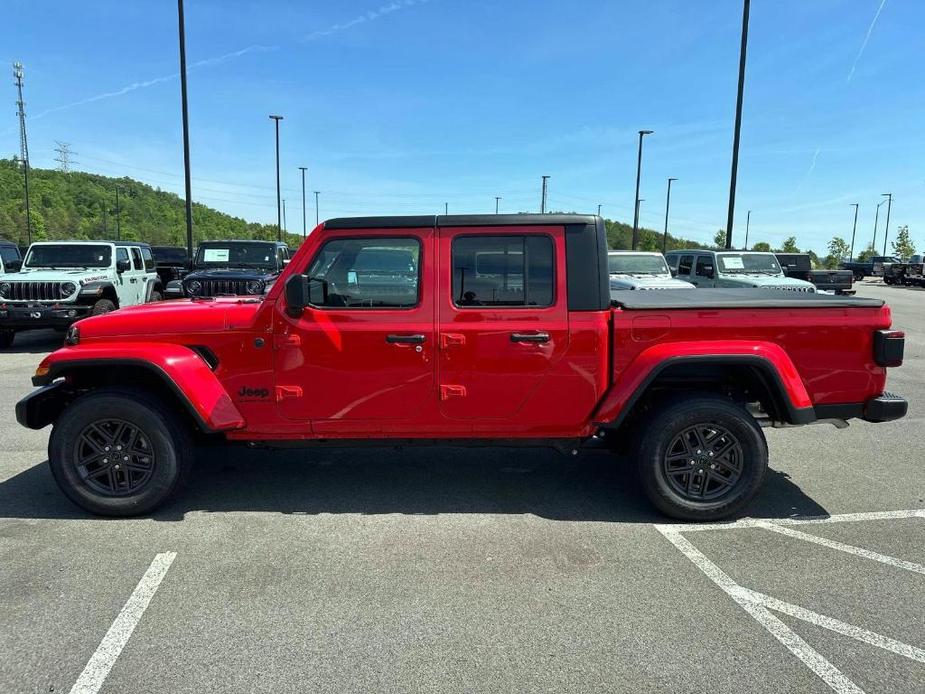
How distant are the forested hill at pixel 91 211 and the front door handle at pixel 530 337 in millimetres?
70978

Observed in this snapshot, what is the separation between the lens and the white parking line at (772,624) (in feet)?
8.18

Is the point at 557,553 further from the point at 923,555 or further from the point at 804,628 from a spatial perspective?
the point at 923,555

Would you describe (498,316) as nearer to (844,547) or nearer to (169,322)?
(169,322)

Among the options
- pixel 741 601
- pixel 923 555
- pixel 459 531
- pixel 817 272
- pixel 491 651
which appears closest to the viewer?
pixel 491 651

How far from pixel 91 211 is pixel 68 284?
8767 cm

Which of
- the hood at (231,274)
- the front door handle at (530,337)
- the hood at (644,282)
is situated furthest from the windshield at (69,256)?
the front door handle at (530,337)

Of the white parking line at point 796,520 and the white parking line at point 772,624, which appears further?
the white parking line at point 796,520

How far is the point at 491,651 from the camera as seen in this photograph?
2.66 meters

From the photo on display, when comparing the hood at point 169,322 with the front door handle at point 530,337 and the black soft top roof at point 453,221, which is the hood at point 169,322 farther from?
the front door handle at point 530,337

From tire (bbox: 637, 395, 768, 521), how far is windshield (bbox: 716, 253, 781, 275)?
39.2 feet

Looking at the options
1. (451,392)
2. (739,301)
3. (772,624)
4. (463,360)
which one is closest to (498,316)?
(463,360)

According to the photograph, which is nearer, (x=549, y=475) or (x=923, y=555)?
(x=923, y=555)

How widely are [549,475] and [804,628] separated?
7.15 ft

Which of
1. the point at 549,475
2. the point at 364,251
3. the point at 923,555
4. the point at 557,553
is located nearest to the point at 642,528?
the point at 557,553
